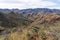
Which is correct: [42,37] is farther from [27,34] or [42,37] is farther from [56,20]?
[56,20]

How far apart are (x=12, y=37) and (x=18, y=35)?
1.41m

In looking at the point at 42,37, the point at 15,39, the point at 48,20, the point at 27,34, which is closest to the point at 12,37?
the point at 15,39

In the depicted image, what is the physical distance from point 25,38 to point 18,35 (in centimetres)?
239

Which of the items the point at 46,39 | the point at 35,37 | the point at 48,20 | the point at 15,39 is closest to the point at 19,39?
the point at 15,39

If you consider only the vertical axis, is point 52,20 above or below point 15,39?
below

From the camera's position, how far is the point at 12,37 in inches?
1458

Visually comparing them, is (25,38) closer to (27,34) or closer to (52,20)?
(27,34)

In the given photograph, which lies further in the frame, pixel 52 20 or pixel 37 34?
pixel 52 20

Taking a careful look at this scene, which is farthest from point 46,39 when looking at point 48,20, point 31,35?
point 48,20

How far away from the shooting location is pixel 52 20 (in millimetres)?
114500

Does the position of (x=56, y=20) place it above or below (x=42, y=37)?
below

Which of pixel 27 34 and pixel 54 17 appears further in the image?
pixel 54 17

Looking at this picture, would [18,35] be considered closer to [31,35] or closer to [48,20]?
[31,35]

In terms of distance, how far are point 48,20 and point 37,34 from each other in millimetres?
79141
